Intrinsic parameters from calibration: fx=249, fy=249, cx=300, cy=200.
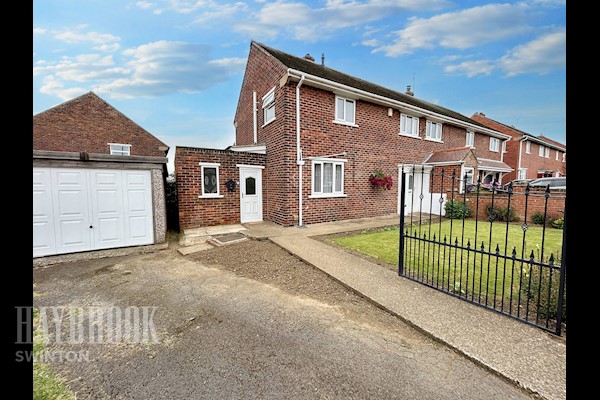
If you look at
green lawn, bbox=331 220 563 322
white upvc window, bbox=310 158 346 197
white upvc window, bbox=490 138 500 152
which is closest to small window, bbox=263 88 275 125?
white upvc window, bbox=310 158 346 197

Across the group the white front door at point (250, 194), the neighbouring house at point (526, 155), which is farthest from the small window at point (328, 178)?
the neighbouring house at point (526, 155)

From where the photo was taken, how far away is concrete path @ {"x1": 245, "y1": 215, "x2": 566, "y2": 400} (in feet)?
8.22

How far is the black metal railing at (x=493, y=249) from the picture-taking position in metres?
3.28

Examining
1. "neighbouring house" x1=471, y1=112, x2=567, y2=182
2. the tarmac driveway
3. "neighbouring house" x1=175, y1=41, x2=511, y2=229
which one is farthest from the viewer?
"neighbouring house" x1=471, y1=112, x2=567, y2=182

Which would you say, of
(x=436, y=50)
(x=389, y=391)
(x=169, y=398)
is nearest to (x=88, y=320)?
(x=169, y=398)

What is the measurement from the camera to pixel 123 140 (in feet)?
64.4

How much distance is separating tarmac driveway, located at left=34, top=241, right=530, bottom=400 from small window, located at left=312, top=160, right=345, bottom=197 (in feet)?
18.7

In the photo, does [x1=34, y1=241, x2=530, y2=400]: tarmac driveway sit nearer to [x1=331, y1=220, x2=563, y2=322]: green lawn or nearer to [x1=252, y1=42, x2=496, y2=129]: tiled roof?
[x1=331, y1=220, x2=563, y2=322]: green lawn

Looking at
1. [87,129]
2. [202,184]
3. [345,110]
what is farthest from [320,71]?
[87,129]

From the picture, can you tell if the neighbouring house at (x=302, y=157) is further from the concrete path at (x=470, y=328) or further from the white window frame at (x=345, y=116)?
the concrete path at (x=470, y=328)

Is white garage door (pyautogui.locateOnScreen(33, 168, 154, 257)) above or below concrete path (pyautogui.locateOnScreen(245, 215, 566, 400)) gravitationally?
above

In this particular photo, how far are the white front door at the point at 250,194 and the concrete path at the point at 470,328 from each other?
18.1ft
